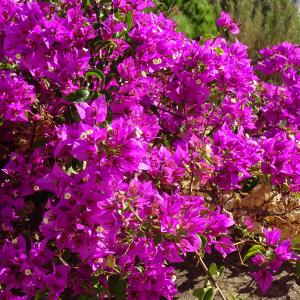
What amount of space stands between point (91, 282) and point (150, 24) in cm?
97

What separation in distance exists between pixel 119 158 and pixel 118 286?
1.78ft

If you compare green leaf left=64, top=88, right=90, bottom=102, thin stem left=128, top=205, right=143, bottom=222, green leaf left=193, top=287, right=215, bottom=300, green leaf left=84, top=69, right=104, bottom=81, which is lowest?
green leaf left=193, top=287, right=215, bottom=300

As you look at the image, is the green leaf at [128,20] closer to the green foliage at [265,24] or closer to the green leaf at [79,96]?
the green leaf at [79,96]

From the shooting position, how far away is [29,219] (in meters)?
2.08

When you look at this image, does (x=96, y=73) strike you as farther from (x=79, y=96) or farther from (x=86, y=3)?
(x=86, y=3)

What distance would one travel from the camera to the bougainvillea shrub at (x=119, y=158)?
4.71 ft

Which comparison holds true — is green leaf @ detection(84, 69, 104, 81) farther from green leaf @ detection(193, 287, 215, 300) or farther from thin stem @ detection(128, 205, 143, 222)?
green leaf @ detection(193, 287, 215, 300)

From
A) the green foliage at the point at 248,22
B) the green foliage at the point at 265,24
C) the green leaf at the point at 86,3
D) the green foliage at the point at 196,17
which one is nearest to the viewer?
the green leaf at the point at 86,3

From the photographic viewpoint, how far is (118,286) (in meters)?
1.65

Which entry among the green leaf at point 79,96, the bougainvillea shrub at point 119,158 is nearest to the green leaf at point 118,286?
the bougainvillea shrub at point 119,158

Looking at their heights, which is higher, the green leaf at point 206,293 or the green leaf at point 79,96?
the green leaf at point 79,96

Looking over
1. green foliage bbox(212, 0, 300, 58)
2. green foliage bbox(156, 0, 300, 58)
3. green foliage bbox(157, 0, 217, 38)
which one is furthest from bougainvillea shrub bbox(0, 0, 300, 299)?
green foliage bbox(212, 0, 300, 58)

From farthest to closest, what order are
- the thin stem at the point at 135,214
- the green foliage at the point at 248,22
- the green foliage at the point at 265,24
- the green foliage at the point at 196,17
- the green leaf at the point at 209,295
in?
1. the green foliage at the point at 265,24
2. the green foliage at the point at 248,22
3. the green foliage at the point at 196,17
4. the green leaf at the point at 209,295
5. the thin stem at the point at 135,214

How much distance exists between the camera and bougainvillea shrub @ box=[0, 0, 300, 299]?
4.71 ft
